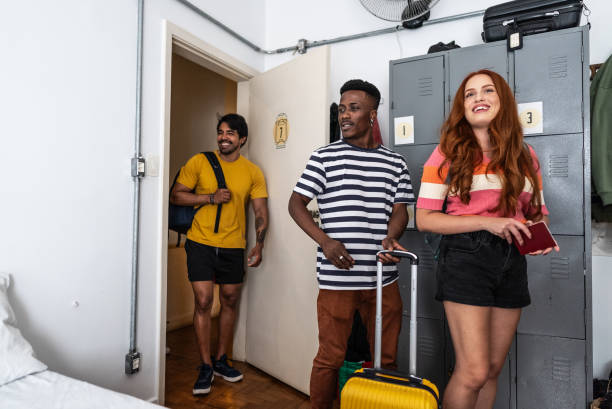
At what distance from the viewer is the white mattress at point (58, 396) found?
3.54 ft

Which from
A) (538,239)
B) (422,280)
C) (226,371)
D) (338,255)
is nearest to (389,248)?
(338,255)

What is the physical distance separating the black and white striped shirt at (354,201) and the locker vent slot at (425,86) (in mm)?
590

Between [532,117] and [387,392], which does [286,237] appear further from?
[532,117]

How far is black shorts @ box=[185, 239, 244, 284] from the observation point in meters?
2.37

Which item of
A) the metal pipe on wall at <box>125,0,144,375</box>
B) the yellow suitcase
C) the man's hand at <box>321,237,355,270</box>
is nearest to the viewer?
the yellow suitcase

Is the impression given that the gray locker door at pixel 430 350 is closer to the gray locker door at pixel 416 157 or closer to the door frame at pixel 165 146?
the gray locker door at pixel 416 157

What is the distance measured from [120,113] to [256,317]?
156 cm

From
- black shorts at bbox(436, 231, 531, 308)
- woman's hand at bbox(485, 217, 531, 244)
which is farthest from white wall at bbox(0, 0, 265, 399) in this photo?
woman's hand at bbox(485, 217, 531, 244)

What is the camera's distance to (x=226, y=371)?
8.11 ft

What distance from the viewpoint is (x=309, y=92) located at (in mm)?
2338

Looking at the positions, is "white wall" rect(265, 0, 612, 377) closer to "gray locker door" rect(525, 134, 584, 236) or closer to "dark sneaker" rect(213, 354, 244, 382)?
"gray locker door" rect(525, 134, 584, 236)

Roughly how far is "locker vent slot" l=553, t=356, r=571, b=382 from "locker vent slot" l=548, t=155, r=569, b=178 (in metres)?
0.85

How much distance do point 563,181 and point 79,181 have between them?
2.22 m

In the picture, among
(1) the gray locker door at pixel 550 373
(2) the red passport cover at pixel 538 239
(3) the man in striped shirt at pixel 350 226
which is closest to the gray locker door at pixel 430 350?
(1) the gray locker door at pixel 550 373
